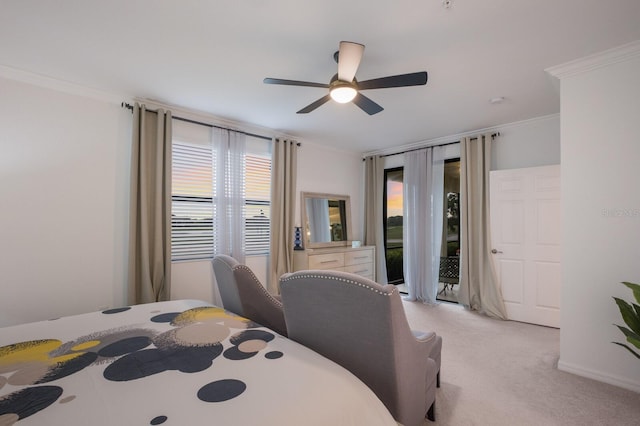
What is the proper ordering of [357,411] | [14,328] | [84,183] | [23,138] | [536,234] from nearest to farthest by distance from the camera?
[357,411] → [14,328] → [23,138] → [84,183] → [536,234]

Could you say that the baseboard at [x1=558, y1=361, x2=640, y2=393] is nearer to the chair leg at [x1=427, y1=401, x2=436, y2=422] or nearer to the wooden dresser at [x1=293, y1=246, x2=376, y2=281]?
the chair leg at [x1=427, y1=401, x2=436, y2=422]

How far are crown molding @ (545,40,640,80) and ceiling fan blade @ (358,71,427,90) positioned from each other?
4.50 feet

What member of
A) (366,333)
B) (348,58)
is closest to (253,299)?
(366,333)

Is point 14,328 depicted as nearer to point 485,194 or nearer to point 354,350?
point 354,350

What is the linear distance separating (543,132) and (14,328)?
5.30 metres

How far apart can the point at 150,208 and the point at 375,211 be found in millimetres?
3636

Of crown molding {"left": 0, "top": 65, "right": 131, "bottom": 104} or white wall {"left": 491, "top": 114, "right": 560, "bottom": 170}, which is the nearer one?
crown molding {"left": 0, "top": 65, "right": 131, "bottom": 104}

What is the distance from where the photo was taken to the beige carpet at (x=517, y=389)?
1.89m

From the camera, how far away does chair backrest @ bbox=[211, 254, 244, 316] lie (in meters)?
2.19

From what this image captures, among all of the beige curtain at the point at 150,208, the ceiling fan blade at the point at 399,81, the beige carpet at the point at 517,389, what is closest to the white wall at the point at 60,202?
the beige curtain at the point at 150,208

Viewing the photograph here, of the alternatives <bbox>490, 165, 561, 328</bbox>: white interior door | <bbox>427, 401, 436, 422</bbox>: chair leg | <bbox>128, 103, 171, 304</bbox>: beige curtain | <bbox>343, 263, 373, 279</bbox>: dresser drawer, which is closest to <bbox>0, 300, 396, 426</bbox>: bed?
<bbox>427, 401, 436, 422</bbox>: chair leg

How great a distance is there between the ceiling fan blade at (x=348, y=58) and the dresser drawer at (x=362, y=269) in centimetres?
318

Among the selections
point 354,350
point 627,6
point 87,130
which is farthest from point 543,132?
point 87,130

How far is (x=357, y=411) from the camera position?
1044 millimetres
